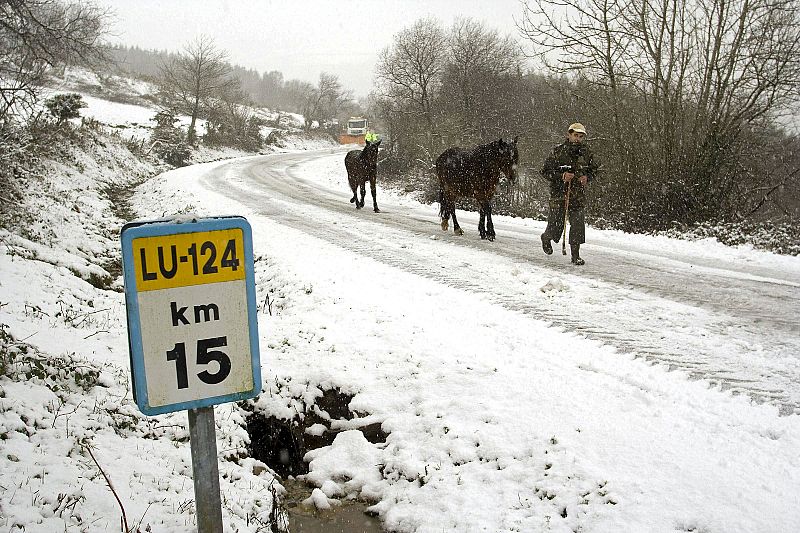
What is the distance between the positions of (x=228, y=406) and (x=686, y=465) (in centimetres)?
340

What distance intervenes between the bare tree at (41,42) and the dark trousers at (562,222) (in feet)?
28.8

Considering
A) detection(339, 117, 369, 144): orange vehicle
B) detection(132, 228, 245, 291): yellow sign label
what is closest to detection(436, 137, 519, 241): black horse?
detection(132, 228, 245, 291): yellow sign label

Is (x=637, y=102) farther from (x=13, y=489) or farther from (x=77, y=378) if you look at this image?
(x=13, y=489)

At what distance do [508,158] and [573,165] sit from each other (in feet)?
5.29

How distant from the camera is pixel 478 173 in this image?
10.5 metres

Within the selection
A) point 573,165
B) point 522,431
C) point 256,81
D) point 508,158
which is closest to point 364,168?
point 508,158

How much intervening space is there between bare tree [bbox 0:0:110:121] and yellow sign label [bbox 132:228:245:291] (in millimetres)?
9059

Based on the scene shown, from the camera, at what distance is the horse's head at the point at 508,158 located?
32.6ft

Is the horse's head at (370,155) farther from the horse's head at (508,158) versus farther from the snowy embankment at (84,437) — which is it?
the snowy embankment at (84,437)

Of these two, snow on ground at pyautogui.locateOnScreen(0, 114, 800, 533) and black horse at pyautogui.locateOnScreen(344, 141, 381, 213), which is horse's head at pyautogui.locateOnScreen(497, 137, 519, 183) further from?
black horse at pyautogui.locateOnScreen(344, 141, 381, 213)

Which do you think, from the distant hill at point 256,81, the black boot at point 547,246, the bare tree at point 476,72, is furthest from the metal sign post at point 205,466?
the distant hill at point 256,81

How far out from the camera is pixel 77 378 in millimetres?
4383

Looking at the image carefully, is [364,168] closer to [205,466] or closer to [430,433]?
[430,433]

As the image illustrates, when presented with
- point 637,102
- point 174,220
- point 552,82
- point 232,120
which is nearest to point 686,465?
point 174,220
